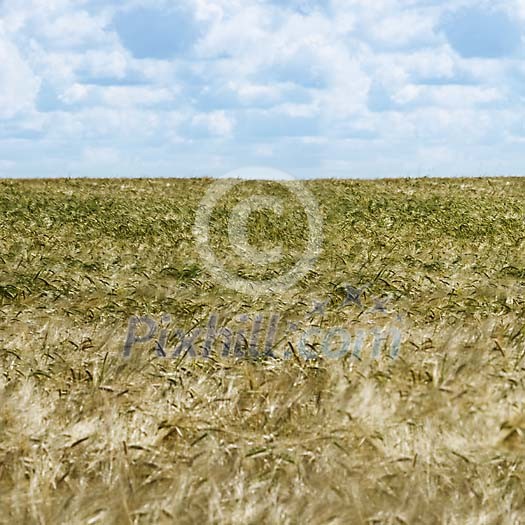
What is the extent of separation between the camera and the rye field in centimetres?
459

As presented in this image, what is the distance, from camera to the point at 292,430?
5406 mm

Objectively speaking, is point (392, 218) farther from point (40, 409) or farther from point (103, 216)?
point (40, 409)

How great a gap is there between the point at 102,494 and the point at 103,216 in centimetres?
2124

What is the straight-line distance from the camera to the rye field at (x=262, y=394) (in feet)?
15.0

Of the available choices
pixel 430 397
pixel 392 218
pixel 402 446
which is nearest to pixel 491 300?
pixel 430 397
